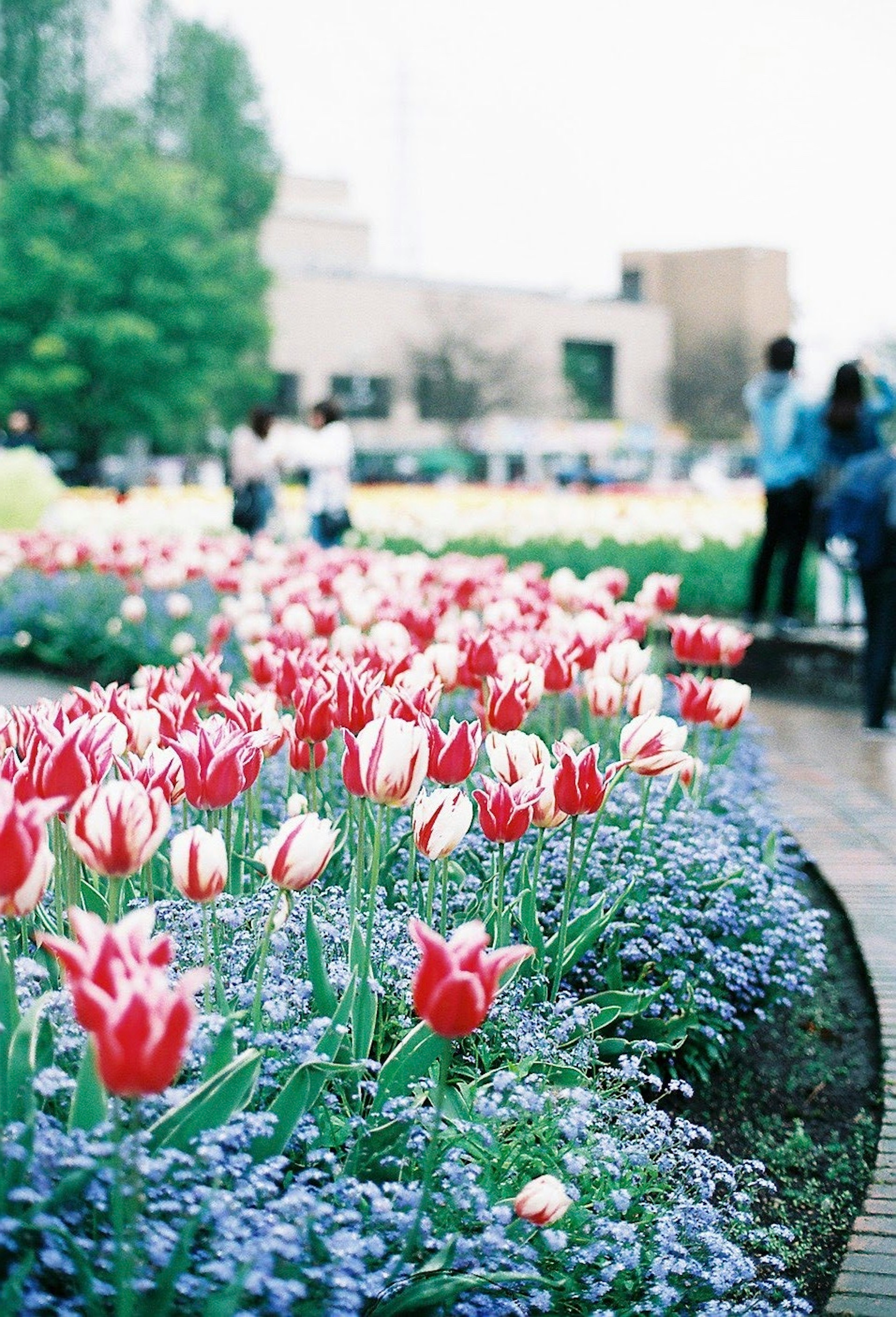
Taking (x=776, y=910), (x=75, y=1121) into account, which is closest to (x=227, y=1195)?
(x=75, y=1121)

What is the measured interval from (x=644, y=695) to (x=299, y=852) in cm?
166

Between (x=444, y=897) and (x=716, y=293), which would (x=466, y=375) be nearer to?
(x=716, y=293)

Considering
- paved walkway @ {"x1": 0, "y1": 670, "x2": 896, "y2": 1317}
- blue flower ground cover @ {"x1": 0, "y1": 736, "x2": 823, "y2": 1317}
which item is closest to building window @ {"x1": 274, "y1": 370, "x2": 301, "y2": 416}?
paved walkway @ {"x1": 0, "y1": 670, "x2": 896, "y2": 1317}

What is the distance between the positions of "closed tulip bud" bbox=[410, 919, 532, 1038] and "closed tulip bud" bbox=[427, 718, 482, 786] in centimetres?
91

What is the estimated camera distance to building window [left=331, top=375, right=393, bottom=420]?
62.1 m

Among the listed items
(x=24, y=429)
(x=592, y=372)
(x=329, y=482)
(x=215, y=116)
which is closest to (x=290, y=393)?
(x=215, y=116)

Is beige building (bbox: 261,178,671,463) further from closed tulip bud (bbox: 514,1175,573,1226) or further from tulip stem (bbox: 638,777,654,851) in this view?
closed tulip bud (bbox: 514,1175,573,1226)

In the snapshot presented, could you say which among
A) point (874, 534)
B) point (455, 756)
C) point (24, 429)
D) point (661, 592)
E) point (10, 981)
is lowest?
point (10, 981)

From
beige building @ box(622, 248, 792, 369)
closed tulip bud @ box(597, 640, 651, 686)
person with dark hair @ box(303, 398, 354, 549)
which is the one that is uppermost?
beige building @ box(622, 248, 792, 369)

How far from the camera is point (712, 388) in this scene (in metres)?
72.6

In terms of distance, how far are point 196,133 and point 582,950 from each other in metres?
45.1

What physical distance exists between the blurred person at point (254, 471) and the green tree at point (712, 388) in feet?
192

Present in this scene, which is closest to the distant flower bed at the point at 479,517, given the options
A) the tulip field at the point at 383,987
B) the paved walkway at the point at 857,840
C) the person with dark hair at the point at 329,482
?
the person with dark hair at the point at 329,482

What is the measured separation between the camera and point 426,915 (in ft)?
10.8
